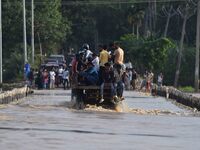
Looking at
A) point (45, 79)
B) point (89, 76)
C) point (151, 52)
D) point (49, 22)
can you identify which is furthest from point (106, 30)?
point (89, 76)

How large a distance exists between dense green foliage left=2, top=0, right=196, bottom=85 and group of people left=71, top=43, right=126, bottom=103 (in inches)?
1647

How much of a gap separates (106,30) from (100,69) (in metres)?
82.2

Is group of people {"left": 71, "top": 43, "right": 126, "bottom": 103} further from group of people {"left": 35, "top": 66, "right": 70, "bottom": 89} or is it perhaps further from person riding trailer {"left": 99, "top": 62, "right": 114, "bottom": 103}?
group of people {"left": 35, "top": 66, "right": 70, "bottom": 89}

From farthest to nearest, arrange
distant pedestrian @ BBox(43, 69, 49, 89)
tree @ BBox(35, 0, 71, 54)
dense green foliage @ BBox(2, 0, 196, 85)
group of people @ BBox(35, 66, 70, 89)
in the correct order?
tree @ BBox(35, 0, 71, 54), dense green foliage @ BBox(2, 0, 196, 85), distant pedestrian @ BBox(43, 69, 49, 89), group of people @ BBox(35, 66, 70, 89)

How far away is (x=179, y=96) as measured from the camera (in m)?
40.7

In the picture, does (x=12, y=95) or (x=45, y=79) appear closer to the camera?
(x=12, y=95)

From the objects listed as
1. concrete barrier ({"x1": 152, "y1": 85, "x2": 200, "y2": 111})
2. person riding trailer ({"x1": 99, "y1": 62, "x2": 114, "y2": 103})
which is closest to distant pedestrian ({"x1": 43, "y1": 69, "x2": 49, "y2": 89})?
concrete barrier ({"x1": 152, "y1": 85, "x2": 200, "y2": 111})

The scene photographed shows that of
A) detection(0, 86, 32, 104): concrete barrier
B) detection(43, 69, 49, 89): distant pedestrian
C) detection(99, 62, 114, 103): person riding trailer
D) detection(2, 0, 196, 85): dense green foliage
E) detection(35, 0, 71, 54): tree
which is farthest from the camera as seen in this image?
detection(35, 0, 71, 54): tree

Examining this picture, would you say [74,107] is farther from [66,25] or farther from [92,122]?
[66,25]

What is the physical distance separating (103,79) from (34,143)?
13534 mm

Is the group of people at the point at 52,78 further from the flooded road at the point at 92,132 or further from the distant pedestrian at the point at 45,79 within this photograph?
the flooded road at the point at 92,132

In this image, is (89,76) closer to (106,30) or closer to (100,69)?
(100,69)

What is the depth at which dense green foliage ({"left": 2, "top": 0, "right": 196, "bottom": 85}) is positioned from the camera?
7338 cm

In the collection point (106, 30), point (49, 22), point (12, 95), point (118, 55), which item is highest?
point (106, 30)
